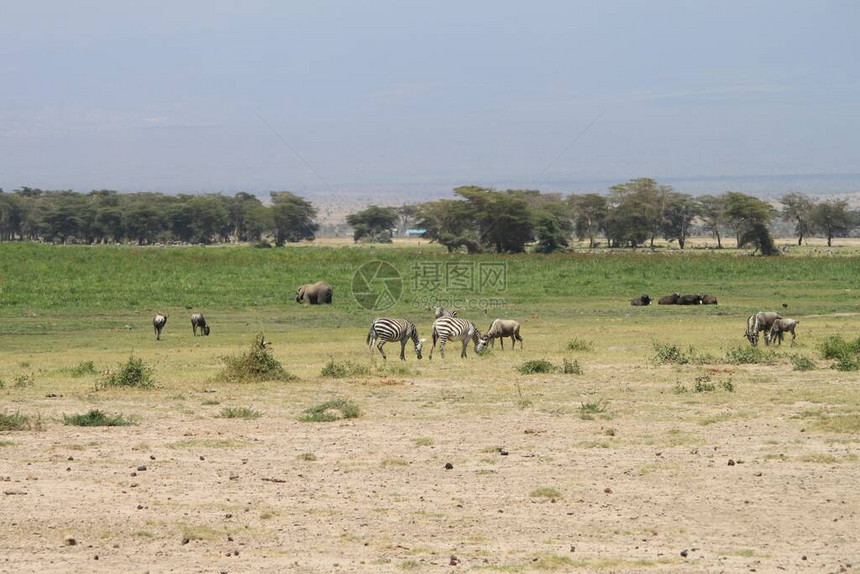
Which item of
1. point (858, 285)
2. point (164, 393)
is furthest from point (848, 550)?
point (858, 285)

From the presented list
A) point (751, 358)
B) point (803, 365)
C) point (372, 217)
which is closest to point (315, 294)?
point (751, 358)

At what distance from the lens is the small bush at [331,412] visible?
46.8 feet

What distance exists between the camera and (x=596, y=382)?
1848 centimetres

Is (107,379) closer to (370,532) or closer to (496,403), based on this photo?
(496,403)

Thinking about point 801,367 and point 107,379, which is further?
point 801,367

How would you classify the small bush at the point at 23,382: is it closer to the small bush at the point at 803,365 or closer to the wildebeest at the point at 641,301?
the small bush at the point at 803,365

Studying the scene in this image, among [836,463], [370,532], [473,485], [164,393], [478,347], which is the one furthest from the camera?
[478,347]

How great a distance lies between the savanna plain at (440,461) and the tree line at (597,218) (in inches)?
2319

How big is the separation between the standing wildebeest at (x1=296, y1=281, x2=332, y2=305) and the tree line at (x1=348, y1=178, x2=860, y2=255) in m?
42.4

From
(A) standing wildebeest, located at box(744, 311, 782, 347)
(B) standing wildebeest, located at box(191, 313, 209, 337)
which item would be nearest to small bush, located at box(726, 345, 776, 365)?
(A) standing wildebeest, located at box(744, 311, 782, 347)

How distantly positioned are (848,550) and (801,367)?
479 inches

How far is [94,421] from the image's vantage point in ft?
44.7

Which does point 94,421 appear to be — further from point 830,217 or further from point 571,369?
point 830,217

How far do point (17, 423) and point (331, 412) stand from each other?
4.06 metres
